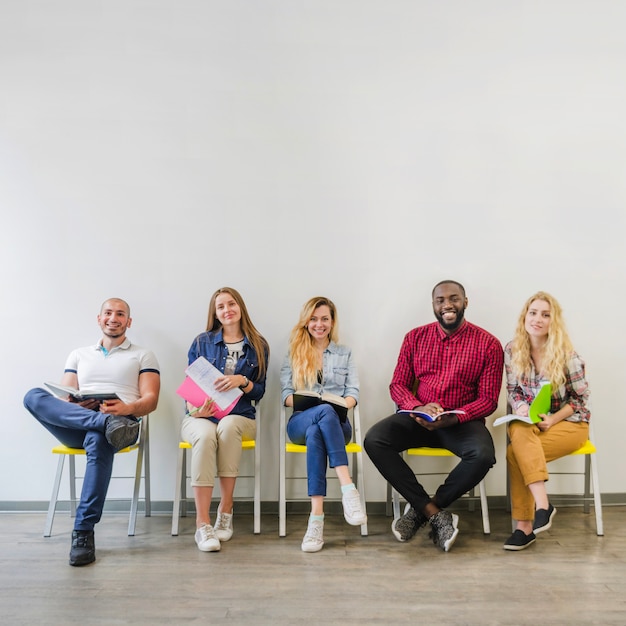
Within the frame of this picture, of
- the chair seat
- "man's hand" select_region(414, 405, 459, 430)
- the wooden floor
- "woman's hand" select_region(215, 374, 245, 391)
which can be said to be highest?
"woman's hand" select_region(215, 374, 245, 391)

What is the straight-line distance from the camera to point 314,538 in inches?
115

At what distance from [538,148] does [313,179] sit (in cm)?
136

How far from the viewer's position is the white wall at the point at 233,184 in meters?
3.67

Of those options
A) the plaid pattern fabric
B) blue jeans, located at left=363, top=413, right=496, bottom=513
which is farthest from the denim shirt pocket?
the plaid pattern fabric

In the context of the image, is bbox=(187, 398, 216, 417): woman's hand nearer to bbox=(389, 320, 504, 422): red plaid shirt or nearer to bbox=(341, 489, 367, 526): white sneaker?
bbox=(341, 489, 367, 526): white sneaker

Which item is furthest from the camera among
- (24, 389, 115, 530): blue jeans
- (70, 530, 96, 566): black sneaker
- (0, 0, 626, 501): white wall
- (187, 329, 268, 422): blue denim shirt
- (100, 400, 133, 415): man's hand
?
(0, 0, 626, 501): white wall

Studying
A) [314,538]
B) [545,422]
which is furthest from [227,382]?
[545,422]

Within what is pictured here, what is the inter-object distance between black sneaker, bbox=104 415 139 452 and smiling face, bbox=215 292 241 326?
2.37ft

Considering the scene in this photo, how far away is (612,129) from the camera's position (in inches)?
147

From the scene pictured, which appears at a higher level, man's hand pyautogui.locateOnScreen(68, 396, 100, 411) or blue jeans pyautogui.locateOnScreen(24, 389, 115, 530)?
man's hand pyautogui.locateOnScreen(68, 396, 100, 411)

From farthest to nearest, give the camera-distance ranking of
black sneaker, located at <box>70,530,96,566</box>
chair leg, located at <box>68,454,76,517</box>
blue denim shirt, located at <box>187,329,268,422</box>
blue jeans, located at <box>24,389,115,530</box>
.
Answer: chair leg, located at <box>68,454,76,517</box>, blue denim shirt, located at <box>187,329,268,422</box>, blue jeans, located at <box>24,389,115,530</box>, black sneaker, located at <box>70,530,96,566</box>

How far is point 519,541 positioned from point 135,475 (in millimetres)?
1994

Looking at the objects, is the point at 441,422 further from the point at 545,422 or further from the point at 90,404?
the point at 90,404

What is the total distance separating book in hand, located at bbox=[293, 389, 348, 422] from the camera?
318 centimetres
